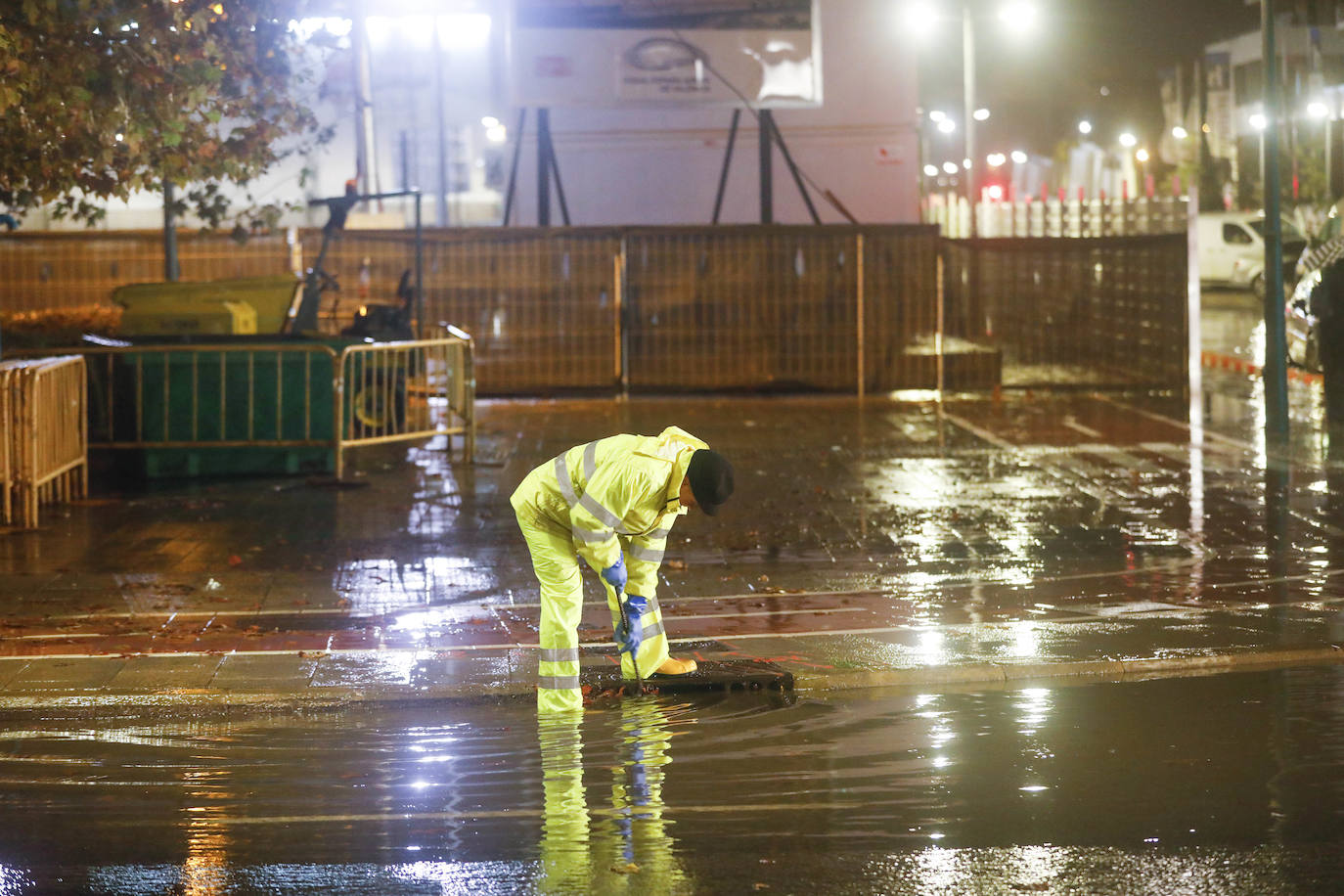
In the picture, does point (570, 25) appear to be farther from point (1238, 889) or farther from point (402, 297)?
point (1238, 889)

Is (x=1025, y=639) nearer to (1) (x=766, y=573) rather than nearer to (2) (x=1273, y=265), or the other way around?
(1) (x=766, y=573)

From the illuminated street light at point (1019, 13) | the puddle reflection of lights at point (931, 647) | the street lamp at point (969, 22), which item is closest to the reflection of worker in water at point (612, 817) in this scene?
the puddle reflection of lights at point (931, 647)

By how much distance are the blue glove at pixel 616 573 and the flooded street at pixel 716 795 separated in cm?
63

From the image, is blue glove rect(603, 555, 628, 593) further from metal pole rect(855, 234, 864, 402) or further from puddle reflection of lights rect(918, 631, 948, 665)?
metal pole rect(855, 234, 864, 402)

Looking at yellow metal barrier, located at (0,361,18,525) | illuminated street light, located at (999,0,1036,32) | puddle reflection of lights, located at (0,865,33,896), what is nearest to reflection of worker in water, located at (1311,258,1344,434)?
yellow metal barrier, located at (0,361,18,525)

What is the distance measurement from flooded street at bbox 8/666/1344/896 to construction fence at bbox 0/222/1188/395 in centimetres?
1311

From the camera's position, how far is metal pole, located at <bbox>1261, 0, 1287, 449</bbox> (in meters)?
15.9

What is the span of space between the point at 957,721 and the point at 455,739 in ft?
7.05

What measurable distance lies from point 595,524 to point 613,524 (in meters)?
0.08

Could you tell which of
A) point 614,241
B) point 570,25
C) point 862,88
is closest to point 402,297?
point 614,241

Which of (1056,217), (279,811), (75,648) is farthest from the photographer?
(1056,217)

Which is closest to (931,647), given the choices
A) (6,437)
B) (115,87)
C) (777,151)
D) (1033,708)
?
(1033,708)

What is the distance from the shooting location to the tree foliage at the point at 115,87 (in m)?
12.2

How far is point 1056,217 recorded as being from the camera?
22.5 meters
